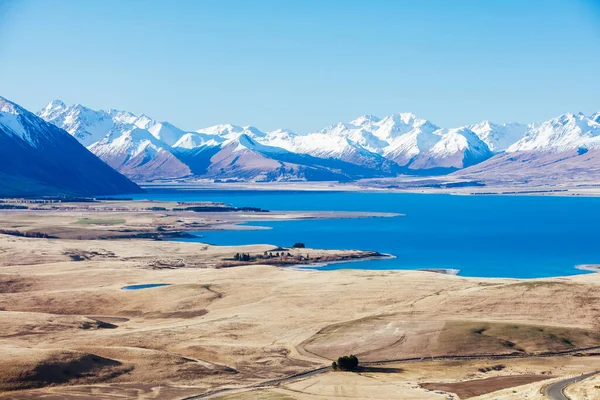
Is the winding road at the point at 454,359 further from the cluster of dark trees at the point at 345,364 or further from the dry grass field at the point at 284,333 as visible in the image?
the cluster of dark trees at the point at 345,364

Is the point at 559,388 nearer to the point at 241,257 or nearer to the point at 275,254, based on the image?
the point at 241,257

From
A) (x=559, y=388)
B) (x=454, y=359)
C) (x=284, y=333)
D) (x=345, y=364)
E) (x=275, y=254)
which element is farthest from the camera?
(x=275, y=254)

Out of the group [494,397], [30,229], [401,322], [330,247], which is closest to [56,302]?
[401,322]

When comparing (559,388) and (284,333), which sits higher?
(559,388)

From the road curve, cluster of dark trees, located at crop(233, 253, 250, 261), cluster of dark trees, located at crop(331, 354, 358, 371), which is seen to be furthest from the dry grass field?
cluster of dark trees, located at crop(233, 253, 250, 261)

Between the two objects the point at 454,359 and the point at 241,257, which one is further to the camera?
the point at 241,257

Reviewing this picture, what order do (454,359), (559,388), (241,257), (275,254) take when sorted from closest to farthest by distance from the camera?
(559,388) → (454,359) → (241,257) → (275,254)

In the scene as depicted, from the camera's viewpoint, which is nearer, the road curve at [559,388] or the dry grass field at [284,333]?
the road curve at [559,388]

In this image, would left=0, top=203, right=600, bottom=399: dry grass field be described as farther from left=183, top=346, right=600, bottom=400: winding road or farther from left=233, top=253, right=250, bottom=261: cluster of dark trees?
left=233, top=253, right=250, bottom=261: cluster of dark trees

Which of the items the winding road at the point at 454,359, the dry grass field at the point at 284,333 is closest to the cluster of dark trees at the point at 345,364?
the winding road at the point at 454,359

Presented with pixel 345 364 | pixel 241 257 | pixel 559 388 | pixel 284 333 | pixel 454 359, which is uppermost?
pixel 559 388

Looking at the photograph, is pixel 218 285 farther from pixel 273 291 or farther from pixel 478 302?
pixel 478 302

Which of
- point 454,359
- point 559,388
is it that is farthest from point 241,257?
point 559,388
